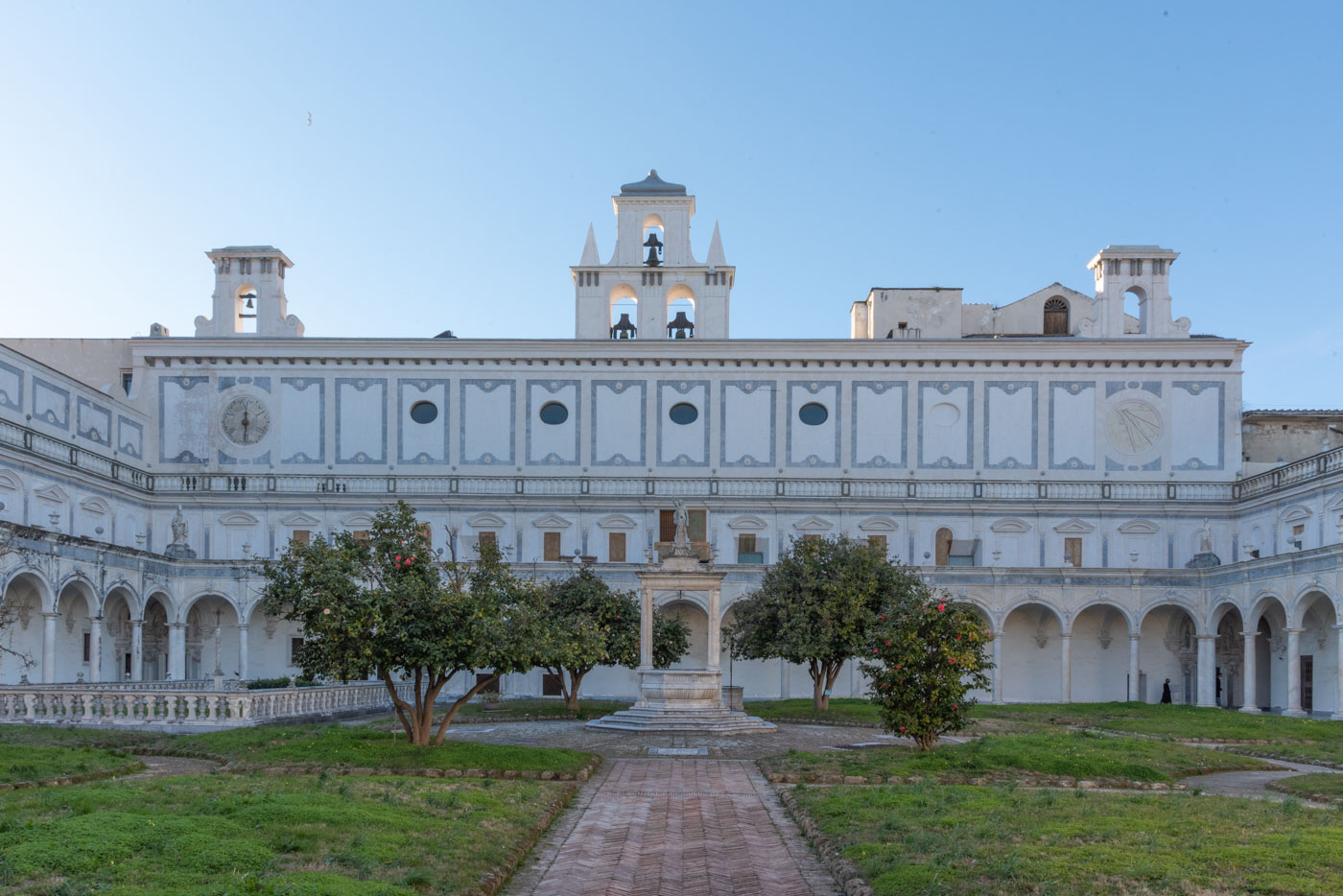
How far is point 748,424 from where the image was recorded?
2216 inches

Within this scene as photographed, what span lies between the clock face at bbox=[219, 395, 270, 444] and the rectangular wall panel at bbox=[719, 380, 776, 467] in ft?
68.2

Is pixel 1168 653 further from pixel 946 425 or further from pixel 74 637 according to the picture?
pixel 74 637

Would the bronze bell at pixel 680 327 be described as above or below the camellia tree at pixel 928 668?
above

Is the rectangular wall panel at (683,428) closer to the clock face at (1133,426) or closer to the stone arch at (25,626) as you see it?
the clock face at (1133,426)

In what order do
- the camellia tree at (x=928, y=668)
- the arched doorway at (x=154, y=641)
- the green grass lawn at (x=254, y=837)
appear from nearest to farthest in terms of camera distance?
the green grass lawn at (x=254, y=837)
the camellia tree at (x=928, y=668)
the arched doorway at (x=154, y=641)

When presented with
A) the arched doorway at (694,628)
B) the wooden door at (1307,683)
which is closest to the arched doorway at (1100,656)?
the wooden door at (1307,683)

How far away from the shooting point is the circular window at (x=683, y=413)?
5653cm

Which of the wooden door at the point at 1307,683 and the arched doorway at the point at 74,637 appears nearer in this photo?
the arched doorway at the point at 74,637

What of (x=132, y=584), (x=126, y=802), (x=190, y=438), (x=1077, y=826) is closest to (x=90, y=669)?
(x=132, y=584)

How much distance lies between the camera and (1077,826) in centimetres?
1309

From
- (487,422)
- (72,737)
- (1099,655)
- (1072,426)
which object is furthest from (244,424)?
(1099,655)

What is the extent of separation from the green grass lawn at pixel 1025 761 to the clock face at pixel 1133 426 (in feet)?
107

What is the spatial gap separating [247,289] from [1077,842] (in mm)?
53383

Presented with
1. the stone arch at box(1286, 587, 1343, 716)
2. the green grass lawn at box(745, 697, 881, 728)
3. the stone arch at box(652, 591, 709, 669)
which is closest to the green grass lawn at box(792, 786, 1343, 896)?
the green grass lawn at box(745, 697, 881, 728)
